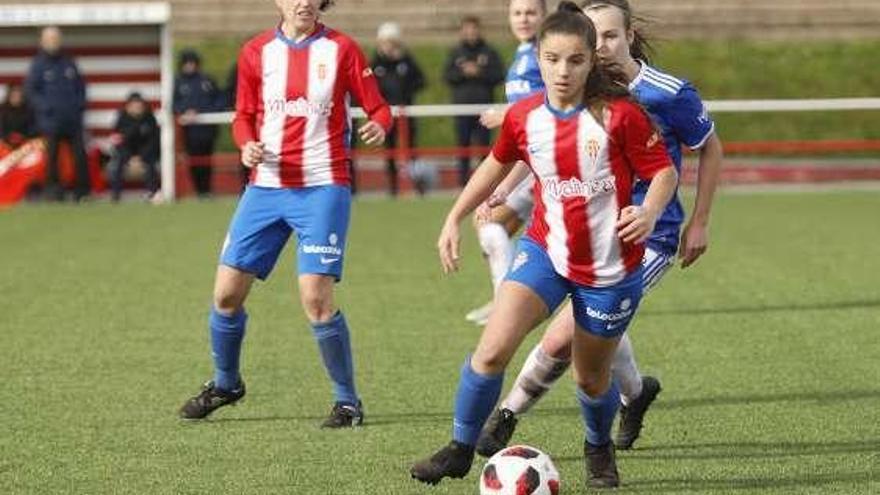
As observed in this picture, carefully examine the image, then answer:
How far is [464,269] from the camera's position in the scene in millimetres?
14023

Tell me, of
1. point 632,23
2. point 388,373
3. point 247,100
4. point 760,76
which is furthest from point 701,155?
point 760,76

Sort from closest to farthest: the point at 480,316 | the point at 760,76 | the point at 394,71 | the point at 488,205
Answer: the point at 488,205 → the point at 480,316 → the point at 394,71 → the point at 760,76

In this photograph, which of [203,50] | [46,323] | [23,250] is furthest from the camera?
[203,50]

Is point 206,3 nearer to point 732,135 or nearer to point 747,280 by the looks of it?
point 732,135

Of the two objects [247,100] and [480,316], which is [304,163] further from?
[480,316]

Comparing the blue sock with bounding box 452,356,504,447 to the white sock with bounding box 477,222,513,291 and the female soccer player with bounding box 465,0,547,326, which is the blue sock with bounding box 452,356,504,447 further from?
the white sock with bounding box 477,222,513,291

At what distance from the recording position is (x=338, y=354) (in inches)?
316

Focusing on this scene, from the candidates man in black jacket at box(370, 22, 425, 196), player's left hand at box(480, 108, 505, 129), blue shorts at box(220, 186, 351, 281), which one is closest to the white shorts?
player's left hand at box(480, 108, 505, 129)

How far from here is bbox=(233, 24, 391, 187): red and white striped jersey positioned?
313 inches

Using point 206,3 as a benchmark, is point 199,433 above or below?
above

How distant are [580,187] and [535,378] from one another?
115cm

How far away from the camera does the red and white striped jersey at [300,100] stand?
795cm

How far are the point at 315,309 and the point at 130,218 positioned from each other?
1115cm

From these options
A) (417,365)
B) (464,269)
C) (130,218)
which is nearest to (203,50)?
(130,218)
